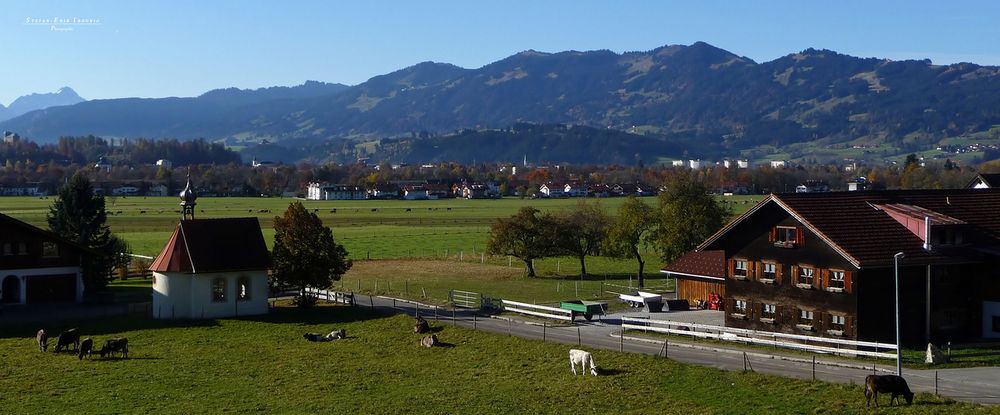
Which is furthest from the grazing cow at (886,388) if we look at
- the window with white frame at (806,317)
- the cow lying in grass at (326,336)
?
the cow lying in grass at (326,336)

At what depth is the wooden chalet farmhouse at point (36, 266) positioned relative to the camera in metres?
56.1

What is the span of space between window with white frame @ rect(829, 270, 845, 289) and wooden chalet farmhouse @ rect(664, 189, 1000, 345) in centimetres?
4

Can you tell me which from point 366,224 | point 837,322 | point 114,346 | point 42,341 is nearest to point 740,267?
point 837,322

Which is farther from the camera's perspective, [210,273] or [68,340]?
[210,273]

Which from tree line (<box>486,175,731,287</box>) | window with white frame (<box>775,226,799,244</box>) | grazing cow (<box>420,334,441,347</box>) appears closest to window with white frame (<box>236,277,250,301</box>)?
grazing cow (<box>420,334,441,347</box>)

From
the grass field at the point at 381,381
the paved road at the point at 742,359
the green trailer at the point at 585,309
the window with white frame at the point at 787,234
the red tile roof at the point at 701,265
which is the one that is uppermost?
the window with white frame at the point at 787,234

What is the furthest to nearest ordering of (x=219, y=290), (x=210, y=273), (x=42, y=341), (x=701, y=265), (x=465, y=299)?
(x=701, y=265) → (x=465, y=299) → (x=219, y=290) → (x=210, y=273) → (x=42, y=341)

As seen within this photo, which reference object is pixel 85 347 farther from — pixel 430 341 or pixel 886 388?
pixel 886 388

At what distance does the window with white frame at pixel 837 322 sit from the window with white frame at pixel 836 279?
1148 millimetres

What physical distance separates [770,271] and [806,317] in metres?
2.85

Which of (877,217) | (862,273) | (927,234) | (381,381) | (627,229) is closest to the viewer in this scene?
(381,381)

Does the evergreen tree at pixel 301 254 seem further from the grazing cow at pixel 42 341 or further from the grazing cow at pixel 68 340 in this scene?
the grazing cow at pixel 42 341

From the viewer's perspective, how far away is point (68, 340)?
4269 cm

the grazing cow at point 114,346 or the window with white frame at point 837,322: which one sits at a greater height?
the window with white frame at point 837,322
